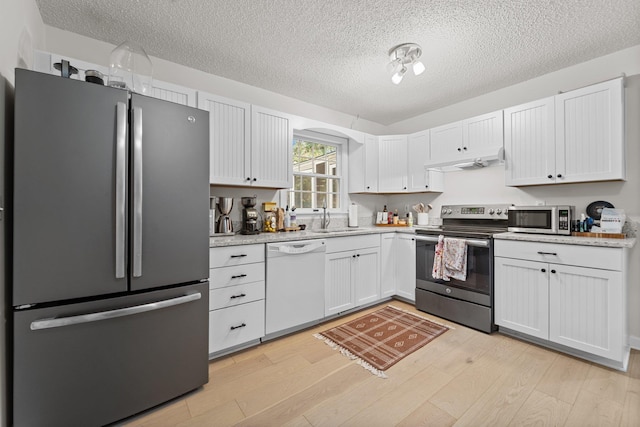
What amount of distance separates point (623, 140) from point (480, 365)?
210 centimetres

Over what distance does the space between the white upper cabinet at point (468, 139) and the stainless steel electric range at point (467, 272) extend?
0.60 meters

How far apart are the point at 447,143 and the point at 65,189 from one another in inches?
136

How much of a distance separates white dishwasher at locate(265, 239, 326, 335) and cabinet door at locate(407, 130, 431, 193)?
170cm

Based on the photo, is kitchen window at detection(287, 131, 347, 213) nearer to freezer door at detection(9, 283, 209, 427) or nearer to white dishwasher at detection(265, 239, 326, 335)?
white dishwasher at detection(265, 239, 326, 335)

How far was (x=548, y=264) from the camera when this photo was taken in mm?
2207

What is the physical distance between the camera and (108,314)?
4.52 feet

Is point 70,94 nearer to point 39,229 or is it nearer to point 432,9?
point 39,229

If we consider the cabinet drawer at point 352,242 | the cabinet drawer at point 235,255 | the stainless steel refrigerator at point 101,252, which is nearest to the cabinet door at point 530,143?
the cabinet drawer at point 352,242

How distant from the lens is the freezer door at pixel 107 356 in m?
1.26

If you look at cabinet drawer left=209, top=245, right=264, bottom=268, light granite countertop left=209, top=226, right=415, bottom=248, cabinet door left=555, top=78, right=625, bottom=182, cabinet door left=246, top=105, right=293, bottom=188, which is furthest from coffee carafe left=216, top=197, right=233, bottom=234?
cabinet door left=555, top=78, right=625, bottom=182

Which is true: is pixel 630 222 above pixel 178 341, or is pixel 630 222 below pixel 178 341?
above

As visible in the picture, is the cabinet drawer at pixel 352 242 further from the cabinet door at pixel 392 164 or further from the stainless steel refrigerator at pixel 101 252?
the stainless steel refrigerator at pixel 101 252

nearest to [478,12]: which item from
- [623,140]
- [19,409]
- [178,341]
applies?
[623,140]

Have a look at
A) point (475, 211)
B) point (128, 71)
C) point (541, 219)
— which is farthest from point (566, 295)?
point (128, 71)
